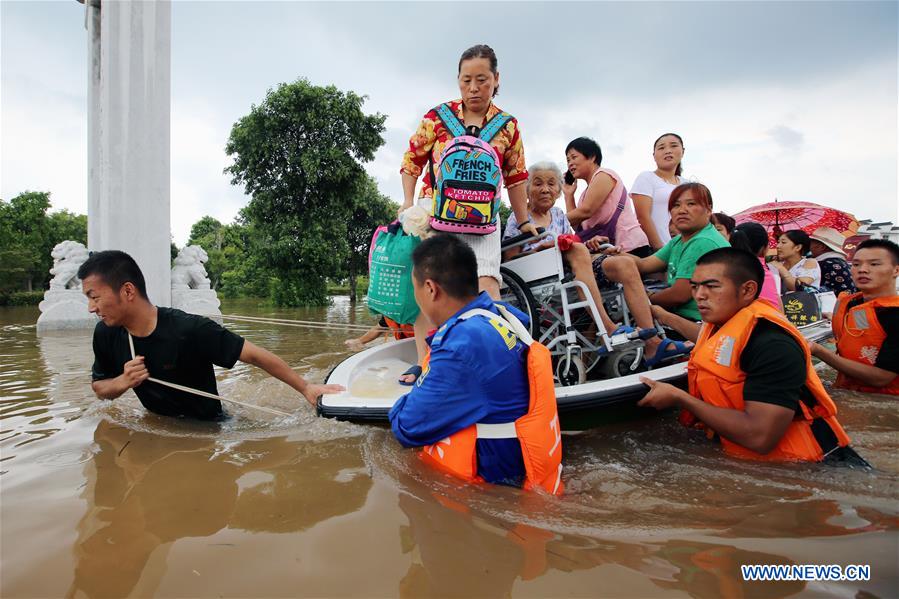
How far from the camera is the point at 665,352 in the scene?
11.8 feet

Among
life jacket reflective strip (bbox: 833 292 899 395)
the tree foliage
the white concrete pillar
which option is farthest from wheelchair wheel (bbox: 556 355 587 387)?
the tree foliage

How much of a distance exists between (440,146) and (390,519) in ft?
8.28

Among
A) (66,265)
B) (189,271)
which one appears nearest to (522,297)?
(189,271)

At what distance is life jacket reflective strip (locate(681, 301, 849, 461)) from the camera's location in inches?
95.6

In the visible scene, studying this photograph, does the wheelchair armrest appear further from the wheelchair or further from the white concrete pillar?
the white concrete pillar

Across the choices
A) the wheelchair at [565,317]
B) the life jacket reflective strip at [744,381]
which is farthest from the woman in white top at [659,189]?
the life jacket reflective strip at [744,381]

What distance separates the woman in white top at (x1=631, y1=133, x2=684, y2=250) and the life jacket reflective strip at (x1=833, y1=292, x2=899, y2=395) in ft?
5.14

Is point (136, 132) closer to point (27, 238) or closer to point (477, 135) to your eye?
point (477, 135)

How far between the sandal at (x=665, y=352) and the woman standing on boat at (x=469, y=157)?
123cm

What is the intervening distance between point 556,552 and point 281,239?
56.8ft

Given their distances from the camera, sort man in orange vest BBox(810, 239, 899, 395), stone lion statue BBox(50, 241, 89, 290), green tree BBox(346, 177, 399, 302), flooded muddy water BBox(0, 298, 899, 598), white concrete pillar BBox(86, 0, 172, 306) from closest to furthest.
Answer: flooded muddy water BBox(0, 298, 899, 598), man in orange vest BBox(810, 239, 899, 395), white concrete pillar BBox(86, 0, 172, 306), stone lion statue BBox(50, 241, 89, 290), green tree BBox(346, 177, 399, 302)

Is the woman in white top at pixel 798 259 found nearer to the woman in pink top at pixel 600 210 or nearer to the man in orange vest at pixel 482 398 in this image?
the woman in pink top at pixel 600 210

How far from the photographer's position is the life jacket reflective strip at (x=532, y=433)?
2.06 m

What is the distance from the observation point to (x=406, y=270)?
3.29 meters
